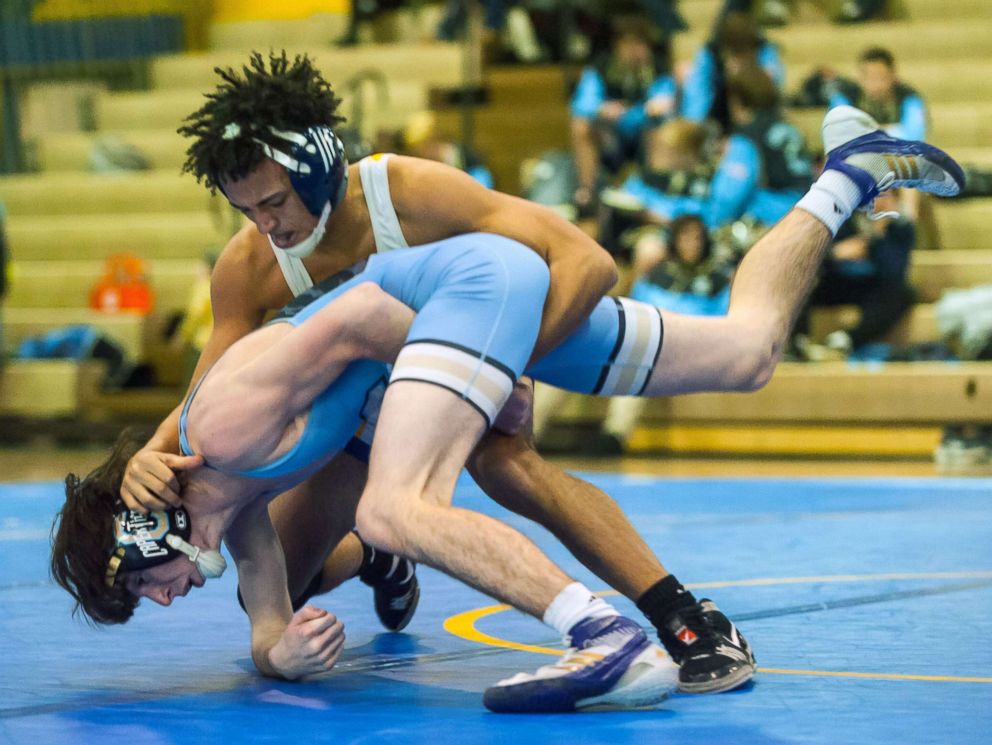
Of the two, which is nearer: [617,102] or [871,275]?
[871,275]

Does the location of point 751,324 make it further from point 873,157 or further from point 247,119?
point 247,119

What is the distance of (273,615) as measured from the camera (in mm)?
3533

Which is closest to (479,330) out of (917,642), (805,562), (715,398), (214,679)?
(214,679)

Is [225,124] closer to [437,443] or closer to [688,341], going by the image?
[437,443]

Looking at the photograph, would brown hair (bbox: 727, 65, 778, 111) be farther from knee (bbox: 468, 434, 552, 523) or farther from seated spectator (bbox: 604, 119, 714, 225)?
knee (bbox: 468, 434, 552, 523)

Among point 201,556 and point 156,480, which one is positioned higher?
point 156,480

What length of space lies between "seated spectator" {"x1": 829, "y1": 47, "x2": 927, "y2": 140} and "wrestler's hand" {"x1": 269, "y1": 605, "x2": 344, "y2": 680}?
6044mm

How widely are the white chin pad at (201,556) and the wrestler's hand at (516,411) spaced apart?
57 centimetres

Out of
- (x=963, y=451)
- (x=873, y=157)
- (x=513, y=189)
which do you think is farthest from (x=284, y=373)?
(x=513, y=189)

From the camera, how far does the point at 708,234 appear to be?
872cm

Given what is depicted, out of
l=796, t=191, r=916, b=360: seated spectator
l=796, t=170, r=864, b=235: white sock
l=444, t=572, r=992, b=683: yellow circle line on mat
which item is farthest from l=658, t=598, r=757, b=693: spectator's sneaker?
l=796, t=191, r=916, b=360: seated spectator

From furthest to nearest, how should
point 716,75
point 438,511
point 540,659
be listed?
point 716,75, point 540,659, point 438,511

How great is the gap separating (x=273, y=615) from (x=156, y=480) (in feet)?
1.37

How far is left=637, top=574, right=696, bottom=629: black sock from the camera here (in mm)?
3391
